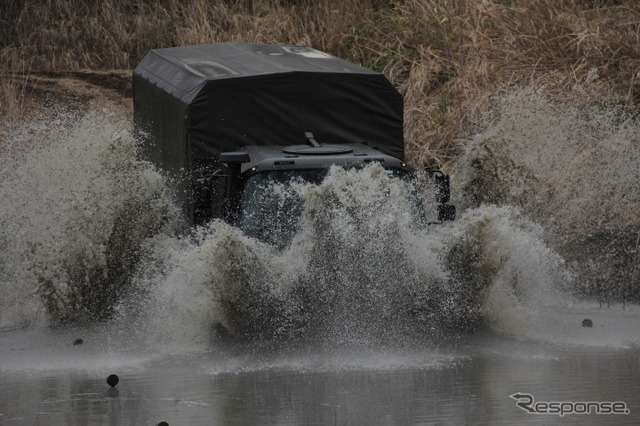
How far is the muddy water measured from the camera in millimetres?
8938

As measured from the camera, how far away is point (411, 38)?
853 inches

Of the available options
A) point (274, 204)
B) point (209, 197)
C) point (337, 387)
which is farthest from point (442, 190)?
point (337, 387)

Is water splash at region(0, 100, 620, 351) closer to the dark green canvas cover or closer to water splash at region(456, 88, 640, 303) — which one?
water splash at region(456, 88, 640, 303)

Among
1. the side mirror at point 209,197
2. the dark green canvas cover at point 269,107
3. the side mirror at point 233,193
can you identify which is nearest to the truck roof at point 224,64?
the dark green canvas cover at point 269,107

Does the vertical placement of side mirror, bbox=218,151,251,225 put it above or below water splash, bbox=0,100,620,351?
above

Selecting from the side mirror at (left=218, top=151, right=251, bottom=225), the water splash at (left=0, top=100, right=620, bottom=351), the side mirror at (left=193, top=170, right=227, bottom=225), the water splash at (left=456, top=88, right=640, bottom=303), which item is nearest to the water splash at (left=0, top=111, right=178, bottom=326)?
the water splash at (left=0, top=100, right=620, bottom=351)

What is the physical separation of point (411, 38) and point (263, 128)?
9933 millimetres

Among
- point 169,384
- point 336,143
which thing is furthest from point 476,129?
point 169,384

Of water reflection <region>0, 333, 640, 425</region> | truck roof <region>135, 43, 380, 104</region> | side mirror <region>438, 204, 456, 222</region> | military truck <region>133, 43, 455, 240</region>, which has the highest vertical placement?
truck roof <region>135, 43, 380, 104</region>

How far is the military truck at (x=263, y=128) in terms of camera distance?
36.5 ft

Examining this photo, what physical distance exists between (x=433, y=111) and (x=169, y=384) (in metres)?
10.8

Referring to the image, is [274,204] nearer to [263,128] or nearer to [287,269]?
[287,269]

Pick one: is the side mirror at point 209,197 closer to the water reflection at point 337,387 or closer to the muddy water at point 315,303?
the muddy water at point 315,303

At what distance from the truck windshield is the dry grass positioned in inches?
293
